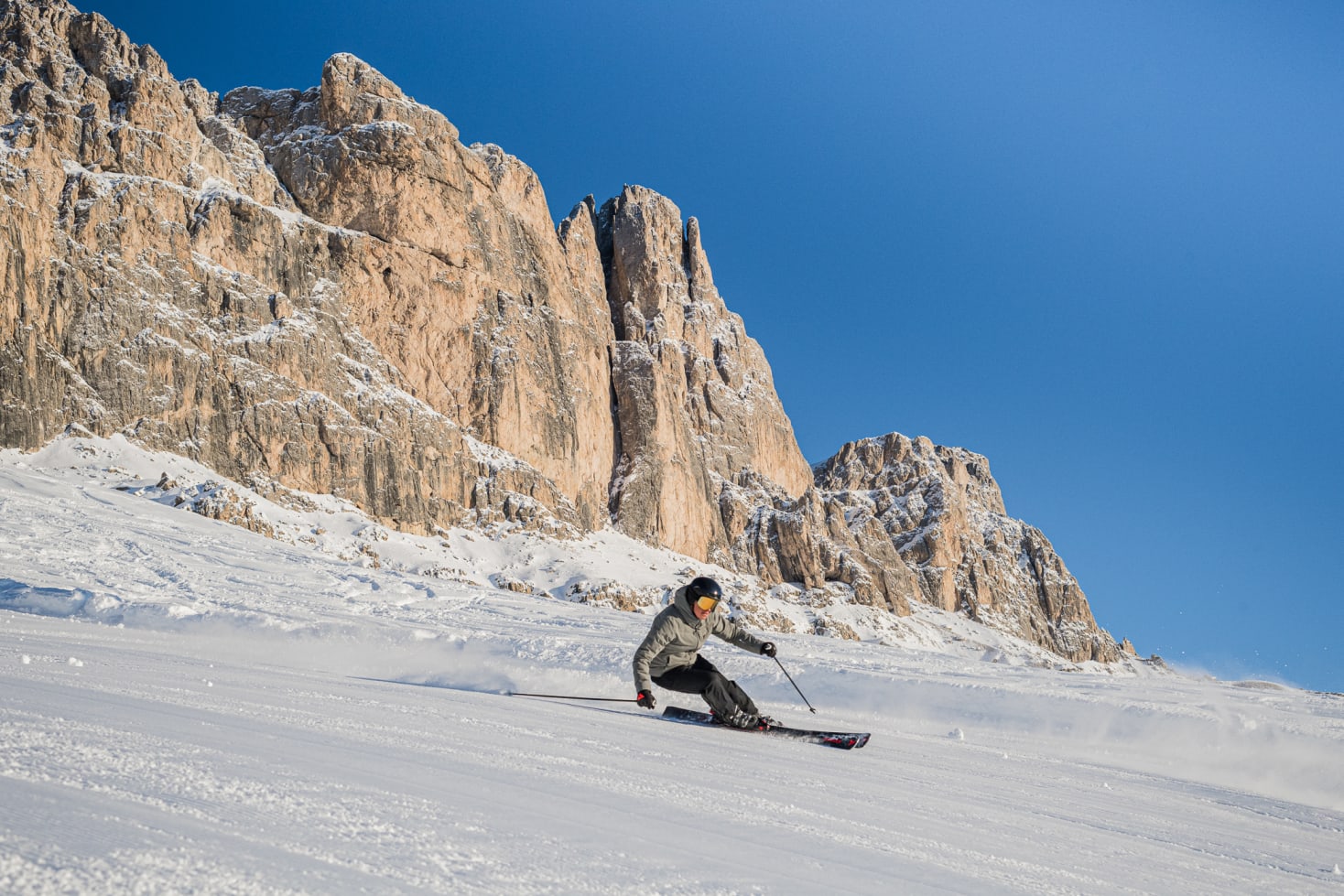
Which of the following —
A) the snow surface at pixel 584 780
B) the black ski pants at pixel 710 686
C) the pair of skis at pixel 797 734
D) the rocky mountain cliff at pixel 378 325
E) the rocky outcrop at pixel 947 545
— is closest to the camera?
the snow surface at pixel 584 780

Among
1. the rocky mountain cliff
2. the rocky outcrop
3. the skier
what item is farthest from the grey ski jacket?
the rocky outcrop

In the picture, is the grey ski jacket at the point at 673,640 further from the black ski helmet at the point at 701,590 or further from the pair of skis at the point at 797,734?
the pair of skis at the point at 797,734

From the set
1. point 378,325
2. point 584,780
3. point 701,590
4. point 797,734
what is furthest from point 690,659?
point 378,325

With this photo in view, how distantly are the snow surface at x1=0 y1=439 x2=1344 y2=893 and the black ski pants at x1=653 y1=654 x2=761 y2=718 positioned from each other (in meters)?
0.37

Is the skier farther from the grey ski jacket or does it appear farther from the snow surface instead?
the snow surface

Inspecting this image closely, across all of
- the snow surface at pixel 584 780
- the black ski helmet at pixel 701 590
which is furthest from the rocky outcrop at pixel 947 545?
the black ski helmet at pixel 701 590

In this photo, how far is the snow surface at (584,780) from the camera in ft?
6.91

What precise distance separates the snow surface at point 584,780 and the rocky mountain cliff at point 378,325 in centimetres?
6176

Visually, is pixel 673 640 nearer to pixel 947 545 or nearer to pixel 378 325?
pixel 378 325

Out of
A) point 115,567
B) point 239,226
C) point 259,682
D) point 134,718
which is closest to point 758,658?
point 259,682

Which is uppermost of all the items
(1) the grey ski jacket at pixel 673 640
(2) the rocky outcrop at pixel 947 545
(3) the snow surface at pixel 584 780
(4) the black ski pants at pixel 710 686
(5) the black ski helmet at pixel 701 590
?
(2) the rocky outcrop at pixel 947 545

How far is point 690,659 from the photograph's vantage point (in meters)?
7.47

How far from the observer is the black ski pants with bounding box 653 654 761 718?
23.6ft

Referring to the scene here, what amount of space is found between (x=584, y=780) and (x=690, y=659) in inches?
152
